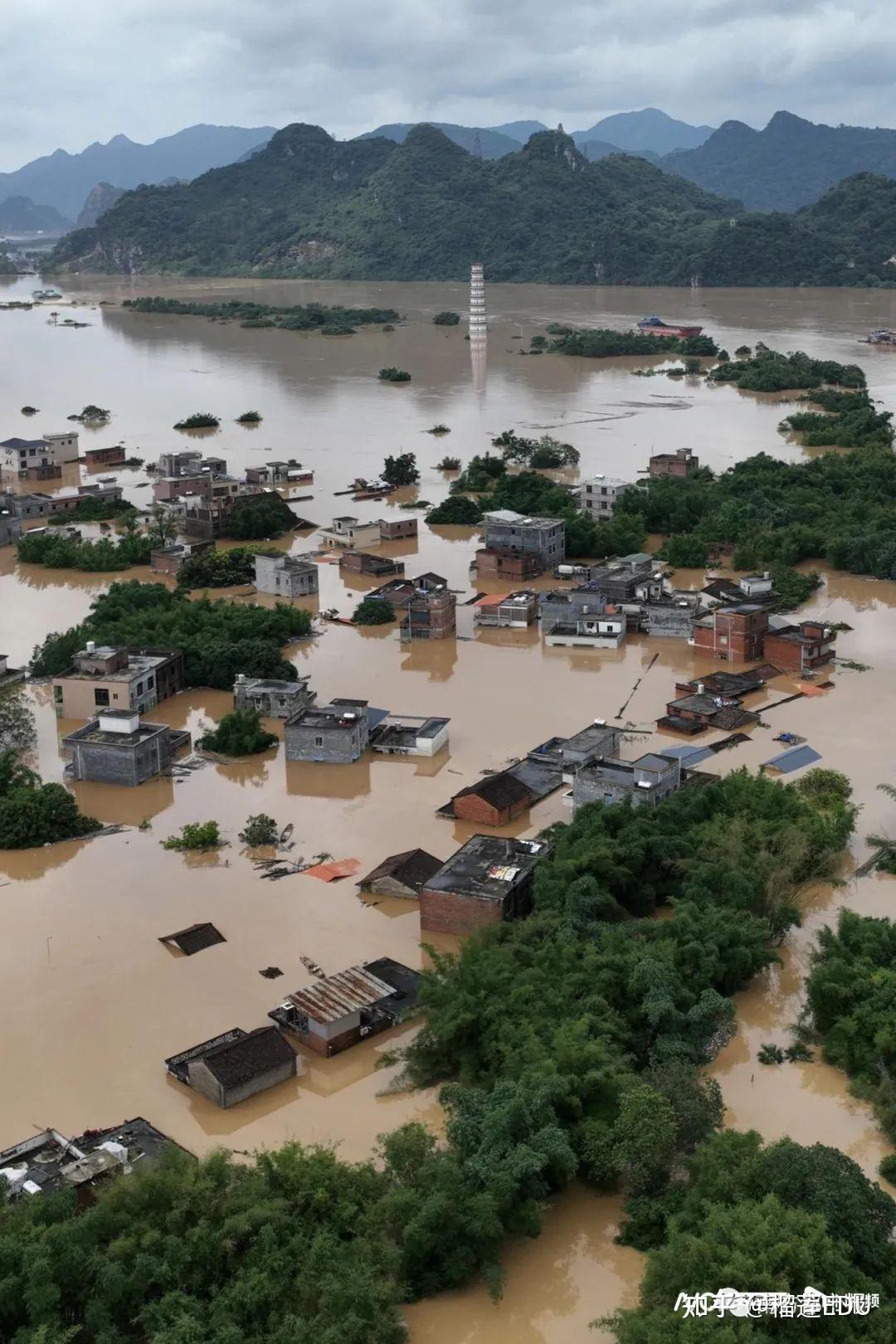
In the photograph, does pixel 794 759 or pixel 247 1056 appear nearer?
pixel 247 1056

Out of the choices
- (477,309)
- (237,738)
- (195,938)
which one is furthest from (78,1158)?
(477,309)

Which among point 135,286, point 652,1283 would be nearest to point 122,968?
point 652,1283

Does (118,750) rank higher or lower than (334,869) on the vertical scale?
higher

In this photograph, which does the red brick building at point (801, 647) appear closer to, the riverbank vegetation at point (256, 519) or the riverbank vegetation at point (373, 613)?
the riverbank vegetation at point (373, 613)

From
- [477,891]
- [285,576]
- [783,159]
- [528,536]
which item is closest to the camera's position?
[477,891]

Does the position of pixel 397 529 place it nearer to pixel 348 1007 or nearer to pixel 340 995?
pixel 340 995

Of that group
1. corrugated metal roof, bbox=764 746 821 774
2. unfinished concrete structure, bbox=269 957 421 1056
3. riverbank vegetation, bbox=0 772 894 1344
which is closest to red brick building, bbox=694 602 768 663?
corrugated metal roof, bbox=764 746 821 774

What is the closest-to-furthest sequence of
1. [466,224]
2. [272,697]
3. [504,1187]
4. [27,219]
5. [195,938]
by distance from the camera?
[504,1187] → [195,938] → [272,697] → [466,224] → [27,219]

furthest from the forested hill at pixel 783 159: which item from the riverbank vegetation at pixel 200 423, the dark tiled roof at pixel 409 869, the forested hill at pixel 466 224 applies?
the dark tiled roof at pixel 409 869
